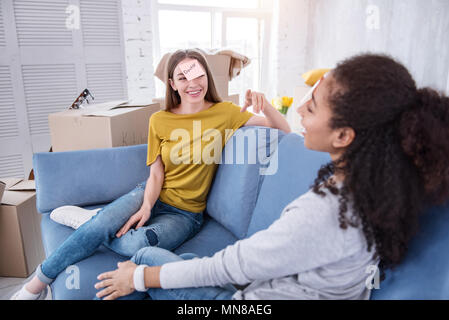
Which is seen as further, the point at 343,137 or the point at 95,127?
the point at 95,127

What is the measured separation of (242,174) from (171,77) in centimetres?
54

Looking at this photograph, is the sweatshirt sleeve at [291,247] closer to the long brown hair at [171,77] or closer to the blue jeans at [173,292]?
the blue jeans at [173,292]

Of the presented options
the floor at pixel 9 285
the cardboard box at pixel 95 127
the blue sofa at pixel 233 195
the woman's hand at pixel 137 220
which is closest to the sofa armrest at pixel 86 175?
the blue sofa at pixel 233 195

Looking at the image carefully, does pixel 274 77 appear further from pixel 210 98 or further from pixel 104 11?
pixel 210 98

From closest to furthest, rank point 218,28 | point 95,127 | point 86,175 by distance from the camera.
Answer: point 86,175 → point 95,127 → point 218,28

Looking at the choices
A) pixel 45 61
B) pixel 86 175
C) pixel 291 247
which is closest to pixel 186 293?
pixel 291 247

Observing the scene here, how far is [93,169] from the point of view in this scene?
1.60 meters

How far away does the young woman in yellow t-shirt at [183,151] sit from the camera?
1.30m

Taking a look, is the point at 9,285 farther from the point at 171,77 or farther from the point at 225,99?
the point at 225,99

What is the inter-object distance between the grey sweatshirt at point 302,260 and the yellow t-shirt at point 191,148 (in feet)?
2.16

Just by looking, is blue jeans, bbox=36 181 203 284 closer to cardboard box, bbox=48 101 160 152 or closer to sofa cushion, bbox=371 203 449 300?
cardboard box, bbox=48 101 160 152

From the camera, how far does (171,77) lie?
4.85ft

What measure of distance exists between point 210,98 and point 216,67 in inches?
28.2
